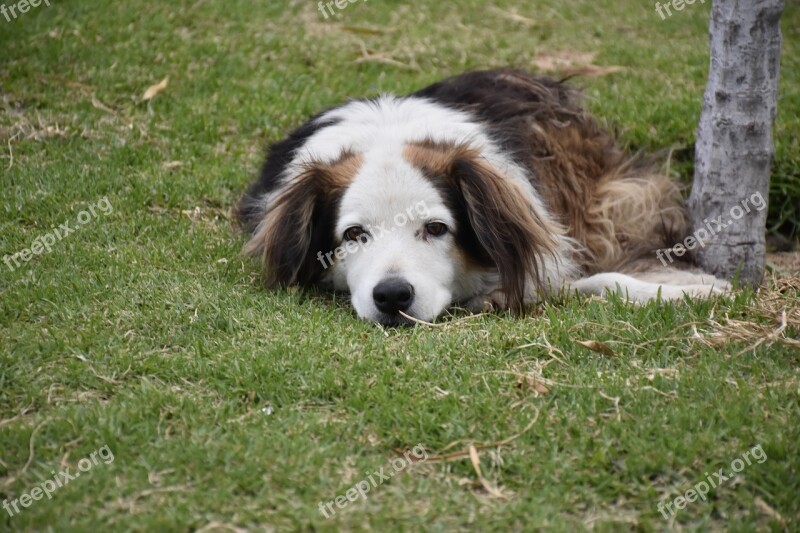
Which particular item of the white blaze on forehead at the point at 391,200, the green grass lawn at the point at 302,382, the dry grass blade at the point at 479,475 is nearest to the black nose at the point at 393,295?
the green grass lawn at the point at 302,382

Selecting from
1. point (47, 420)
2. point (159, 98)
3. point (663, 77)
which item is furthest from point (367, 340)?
point (663, 77)

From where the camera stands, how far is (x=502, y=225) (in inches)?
201

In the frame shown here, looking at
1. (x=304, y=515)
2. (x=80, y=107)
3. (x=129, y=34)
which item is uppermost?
(x=129, y=34)

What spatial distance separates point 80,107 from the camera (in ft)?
23.5

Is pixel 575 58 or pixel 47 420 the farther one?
pixel 575 58

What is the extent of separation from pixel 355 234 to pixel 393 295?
0.63 m

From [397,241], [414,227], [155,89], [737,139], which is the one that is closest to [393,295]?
[397,241]

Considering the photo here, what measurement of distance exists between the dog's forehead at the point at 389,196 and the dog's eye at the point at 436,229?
4 centimetres

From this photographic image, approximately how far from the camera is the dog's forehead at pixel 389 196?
4.96 metres

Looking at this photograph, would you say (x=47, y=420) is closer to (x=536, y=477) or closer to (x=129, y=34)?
(x=536, y=477)

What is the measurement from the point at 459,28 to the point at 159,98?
3260 millimetres

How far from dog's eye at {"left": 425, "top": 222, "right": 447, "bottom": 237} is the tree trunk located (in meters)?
1.75

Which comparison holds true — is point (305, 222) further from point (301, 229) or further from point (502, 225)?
point (502, 225)

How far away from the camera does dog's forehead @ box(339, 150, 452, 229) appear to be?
4.96 m
